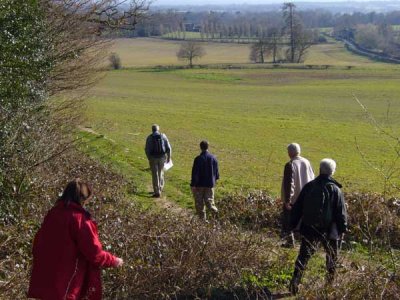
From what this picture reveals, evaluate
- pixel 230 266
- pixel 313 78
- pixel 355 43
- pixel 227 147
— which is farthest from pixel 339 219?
pixel 355 43

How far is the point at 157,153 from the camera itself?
13062 millimetres

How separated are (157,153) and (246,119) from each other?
77.7ft

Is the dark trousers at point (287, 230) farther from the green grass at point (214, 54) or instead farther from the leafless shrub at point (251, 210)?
the green grass at point (214, 54)

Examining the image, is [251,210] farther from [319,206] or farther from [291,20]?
[291,20]

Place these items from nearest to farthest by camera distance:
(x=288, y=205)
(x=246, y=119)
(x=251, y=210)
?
(x=288, y=205)
(x=251, y=210)
(x=246, y=119)

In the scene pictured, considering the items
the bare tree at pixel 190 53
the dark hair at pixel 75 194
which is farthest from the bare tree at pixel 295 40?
the dark hair at pixel 75 194

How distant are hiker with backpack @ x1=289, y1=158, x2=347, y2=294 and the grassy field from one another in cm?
395

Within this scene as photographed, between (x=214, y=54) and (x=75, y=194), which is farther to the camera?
(x=214, y=54)

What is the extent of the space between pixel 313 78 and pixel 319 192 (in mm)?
64188

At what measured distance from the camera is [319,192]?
670 centimetres

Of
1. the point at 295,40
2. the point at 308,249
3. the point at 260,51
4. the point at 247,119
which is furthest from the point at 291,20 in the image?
the point at 308,249

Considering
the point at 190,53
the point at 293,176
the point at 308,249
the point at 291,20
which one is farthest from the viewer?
the point at 291,20

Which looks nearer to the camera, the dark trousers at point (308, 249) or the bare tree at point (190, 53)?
the dark trousers at point (308, 249)

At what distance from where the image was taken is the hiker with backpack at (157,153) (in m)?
13.0
